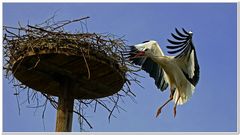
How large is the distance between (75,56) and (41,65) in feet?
1.35

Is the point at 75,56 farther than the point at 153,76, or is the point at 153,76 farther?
the point at 153,76

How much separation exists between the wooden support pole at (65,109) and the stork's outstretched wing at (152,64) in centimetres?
189

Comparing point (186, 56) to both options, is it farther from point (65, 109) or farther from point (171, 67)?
point (65, 109)

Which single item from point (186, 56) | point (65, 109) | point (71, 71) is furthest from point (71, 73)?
point (186, 56)

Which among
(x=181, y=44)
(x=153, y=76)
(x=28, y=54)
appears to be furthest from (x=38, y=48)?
(x=153, y=76)

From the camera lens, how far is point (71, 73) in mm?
7043

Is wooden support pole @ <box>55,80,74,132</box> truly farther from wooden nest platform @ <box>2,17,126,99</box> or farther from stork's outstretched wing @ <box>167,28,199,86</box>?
stork's outstretched wing @ <box>167,28,199,86</box>

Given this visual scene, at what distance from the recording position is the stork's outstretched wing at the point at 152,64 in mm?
9070

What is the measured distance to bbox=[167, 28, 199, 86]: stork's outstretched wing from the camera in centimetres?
816

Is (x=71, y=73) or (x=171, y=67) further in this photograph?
(x=171, y=67)

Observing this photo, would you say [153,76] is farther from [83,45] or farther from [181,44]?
[83,45]

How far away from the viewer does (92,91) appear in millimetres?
7383

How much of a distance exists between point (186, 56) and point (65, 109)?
2385 millimetres

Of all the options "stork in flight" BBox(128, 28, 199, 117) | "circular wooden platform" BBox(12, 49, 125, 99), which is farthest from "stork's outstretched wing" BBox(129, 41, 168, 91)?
"circular wooden platform" BBox(12, 49, 125, 99)
